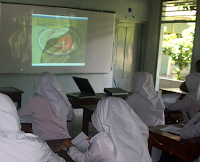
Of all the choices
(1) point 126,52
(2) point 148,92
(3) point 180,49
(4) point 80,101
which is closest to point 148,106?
(2) point 148,92

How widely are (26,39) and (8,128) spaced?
12.8 feet

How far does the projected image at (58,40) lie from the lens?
5.29 m

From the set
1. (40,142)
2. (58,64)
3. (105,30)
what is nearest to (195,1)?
(105,30)

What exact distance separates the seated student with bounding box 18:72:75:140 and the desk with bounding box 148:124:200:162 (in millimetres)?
911

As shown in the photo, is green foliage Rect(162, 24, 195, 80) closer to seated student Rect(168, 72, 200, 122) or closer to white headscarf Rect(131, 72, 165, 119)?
seated student Rect(168, 72, 200, 122)

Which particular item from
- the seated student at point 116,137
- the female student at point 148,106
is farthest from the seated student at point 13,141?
the female student at point 148,106

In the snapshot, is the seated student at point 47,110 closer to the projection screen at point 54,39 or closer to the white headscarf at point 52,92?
the white headscarf at point 52,92

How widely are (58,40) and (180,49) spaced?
418 cm

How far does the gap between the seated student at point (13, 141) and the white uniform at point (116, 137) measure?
443 mm

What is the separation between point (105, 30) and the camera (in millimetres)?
5945

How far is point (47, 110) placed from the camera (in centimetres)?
262

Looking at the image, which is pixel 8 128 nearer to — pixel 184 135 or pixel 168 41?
pixel 184 135

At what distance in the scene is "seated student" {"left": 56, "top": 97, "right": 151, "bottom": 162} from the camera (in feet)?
5.85

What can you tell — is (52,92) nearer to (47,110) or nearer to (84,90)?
(47,110)
